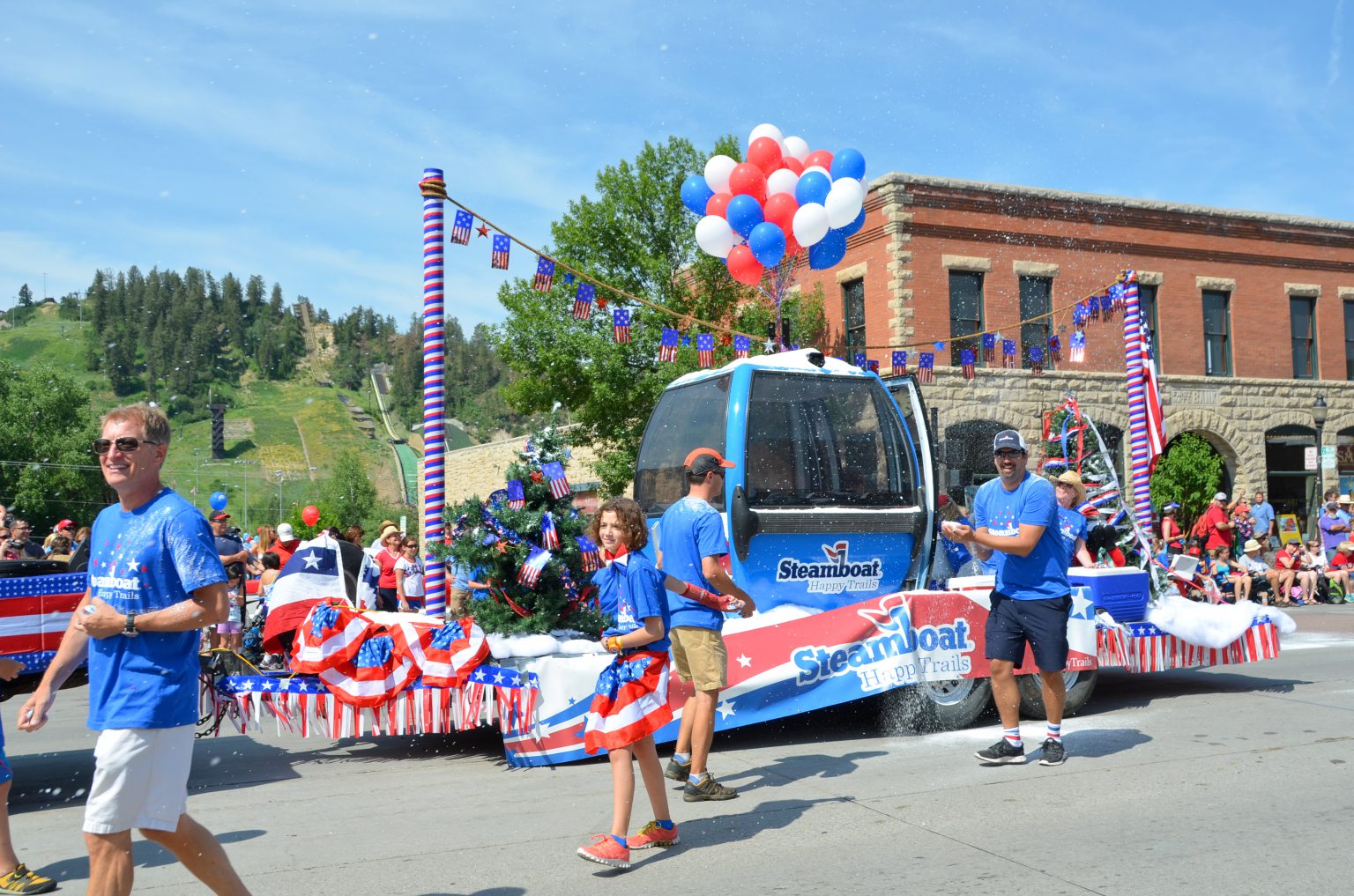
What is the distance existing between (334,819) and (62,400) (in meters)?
85.5

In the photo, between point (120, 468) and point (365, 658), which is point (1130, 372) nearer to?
point (365, 658)

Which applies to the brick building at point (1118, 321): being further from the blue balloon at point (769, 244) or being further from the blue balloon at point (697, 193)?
the blue balloon at point (769, 244)

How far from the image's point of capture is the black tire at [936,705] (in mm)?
7832

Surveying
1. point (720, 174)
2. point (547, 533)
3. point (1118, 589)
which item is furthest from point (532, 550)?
point (720, 174)

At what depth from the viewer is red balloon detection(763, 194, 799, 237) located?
Result: 36.7 feet

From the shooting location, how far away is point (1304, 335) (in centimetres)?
2778

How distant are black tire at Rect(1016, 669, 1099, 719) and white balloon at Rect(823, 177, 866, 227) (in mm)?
4915

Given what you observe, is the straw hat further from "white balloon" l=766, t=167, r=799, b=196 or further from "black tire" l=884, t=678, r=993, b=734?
"white balloon" l=766, t=167, r=799, b=196

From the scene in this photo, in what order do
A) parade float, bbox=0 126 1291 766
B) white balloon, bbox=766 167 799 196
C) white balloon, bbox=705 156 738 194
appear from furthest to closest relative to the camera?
white balloon, bbox=705 156 738 194
white balloon, bbox=766 167 799 196
parade float, bbox=0 126 1291 766

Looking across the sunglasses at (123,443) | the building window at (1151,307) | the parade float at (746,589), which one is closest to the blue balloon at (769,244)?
the parade float at (746,589)

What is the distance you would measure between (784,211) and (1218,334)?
64.3 ft

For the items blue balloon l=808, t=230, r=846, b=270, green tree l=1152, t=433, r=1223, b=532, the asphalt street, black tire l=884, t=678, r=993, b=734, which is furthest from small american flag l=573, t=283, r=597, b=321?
green tree l=1152, t=433, r=1223, b=532

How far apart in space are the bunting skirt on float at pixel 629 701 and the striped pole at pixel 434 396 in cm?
294

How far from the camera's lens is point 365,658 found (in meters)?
6.93
